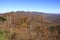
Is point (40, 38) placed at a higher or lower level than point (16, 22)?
lower

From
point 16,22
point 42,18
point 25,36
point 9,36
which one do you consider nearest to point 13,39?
point 9,36

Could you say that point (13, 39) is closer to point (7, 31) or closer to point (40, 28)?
point (7, 31)

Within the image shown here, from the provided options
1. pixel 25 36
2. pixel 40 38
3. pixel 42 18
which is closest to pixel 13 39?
pixel 25 36

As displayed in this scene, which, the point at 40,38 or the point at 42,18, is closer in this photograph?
the point at 40,38

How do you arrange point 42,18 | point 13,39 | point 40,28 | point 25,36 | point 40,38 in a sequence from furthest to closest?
point 42,18
point 40,28
point 40,38
point 25,36
point 13,39

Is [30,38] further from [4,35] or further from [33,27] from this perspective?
[33,27]

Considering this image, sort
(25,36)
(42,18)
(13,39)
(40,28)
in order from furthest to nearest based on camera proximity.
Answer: (42,18) < (40,28) < (25,36) < (13,39)

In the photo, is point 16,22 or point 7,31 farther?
point 16,22

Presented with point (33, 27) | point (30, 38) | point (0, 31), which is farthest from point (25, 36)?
point (33, 27)

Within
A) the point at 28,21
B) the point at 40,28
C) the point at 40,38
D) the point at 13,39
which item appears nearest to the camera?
the point at 13,39
